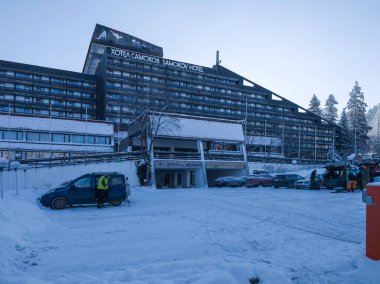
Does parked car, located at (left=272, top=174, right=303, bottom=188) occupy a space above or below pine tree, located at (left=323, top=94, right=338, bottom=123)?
below

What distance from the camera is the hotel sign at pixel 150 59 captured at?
71562mm

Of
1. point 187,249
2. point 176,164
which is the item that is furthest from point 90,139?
point 187,249

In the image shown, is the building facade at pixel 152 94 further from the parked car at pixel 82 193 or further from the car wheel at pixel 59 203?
the car wheel at pixel 59 203

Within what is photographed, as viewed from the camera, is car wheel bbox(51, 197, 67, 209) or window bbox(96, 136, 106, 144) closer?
car wheel bbox(51, 197, 67, 209)

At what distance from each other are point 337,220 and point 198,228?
4504 millimetres

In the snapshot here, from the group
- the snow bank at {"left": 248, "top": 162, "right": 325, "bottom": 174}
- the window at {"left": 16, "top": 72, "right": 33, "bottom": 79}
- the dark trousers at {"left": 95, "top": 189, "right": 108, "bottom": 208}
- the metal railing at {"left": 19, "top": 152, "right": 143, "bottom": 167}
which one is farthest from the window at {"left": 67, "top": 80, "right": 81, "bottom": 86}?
the dark trousers at {"left": 95, "top": 189, "right": 108, "bottom": 208}

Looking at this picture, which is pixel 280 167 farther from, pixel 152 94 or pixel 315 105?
pixel 315 105

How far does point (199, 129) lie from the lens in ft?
129

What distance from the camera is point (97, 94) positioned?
240 feet

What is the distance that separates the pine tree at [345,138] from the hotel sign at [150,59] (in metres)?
37.2

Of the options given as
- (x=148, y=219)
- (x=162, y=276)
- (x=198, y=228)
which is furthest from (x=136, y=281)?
(x=148, y=219)

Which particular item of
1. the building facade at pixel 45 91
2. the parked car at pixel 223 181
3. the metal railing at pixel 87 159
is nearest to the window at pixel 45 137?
the metal railing at pixel 87 159

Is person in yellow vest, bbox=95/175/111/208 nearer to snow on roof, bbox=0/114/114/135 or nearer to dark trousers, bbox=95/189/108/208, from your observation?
dark trousers, bbox=95/189/108/208

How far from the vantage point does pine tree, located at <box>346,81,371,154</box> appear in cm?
7728
